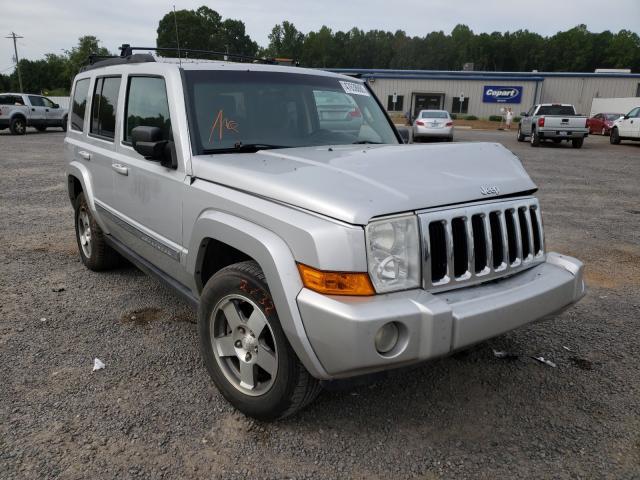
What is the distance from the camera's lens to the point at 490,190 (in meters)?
2.61

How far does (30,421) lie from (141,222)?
1437 millimetres

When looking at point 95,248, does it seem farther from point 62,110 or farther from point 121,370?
point 62,110

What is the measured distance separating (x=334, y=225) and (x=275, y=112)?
1.55 m

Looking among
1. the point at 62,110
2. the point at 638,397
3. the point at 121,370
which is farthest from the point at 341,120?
the point at 62,110

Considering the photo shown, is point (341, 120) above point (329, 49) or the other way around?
the other way around

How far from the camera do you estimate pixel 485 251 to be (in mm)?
2527

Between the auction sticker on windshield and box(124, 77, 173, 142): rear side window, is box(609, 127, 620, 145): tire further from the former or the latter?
box(124, 77, 173, 142): rear side window

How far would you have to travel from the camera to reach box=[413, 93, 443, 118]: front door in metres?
48.4

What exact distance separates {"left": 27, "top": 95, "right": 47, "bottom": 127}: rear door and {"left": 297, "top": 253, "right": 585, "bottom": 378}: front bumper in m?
25.4

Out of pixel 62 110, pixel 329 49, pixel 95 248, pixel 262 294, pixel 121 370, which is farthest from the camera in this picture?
pixel 329 49

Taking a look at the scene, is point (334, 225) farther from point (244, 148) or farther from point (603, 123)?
point (603, 123)

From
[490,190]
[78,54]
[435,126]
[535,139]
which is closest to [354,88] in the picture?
[490,190]

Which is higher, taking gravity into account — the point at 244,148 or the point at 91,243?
the point at 244,148

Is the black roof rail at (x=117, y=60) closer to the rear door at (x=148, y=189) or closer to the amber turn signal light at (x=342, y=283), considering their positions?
the rear door at (x=148, y=189)
